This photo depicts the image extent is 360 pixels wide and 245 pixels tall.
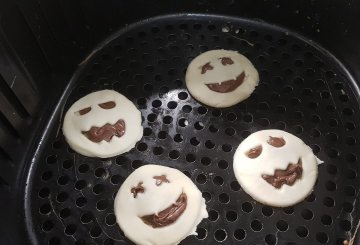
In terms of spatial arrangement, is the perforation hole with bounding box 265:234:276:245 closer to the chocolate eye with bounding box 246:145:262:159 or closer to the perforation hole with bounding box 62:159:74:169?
the chocolate eye with bounding box 246:145:262:159

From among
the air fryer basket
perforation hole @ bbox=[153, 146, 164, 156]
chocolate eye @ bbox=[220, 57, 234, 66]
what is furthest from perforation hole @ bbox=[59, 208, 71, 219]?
chocolate eye @ bbox=[220, 57, 234, 66]

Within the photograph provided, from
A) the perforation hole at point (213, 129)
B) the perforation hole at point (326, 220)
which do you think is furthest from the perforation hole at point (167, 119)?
the perforation hole at point (326, 220)

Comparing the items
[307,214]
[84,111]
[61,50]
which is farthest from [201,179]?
[61,50]

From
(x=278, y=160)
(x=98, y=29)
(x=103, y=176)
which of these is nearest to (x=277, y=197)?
(x=278, y=160)

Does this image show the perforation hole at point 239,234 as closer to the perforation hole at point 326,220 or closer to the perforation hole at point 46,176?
the perforation hole at point 326,220

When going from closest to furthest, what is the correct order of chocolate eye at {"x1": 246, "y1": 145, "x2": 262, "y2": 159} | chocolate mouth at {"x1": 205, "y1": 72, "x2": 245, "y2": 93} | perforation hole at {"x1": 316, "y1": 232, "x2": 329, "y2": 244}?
perforation hole at {"x1": 316, "y1": 232, "x2": 329, "y2": 244}, chocolate eye at {"x1": 246, "y1": 145, "x2": 262, "y2": 159}, chocolate mouth at {"x1": 205, "y1": 72, "x2": 245, "y2": 93}

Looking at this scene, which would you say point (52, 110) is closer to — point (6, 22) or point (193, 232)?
point (6, 22)

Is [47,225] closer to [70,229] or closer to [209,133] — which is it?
[70,229]
